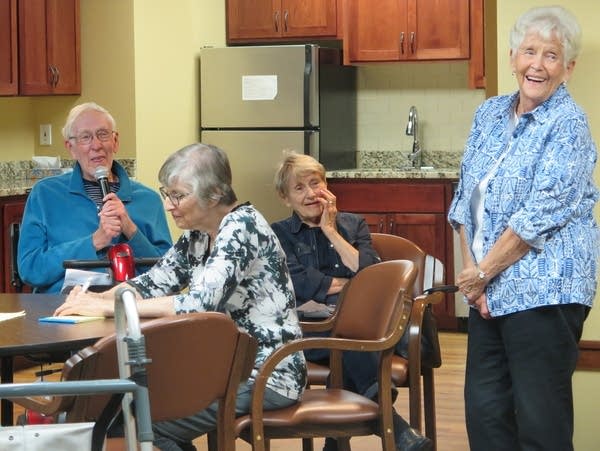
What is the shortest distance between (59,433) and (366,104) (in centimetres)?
584

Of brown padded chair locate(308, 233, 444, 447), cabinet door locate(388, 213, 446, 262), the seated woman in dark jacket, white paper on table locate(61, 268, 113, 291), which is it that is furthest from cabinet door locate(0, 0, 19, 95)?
brown padded chair locate(308, 233, 444, 447)

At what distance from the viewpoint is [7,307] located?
344 cm

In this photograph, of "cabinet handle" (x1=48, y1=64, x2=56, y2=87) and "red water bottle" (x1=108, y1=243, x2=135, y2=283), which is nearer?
"red water bottle" (x1=108, y1=243, x2=135, y2=283)

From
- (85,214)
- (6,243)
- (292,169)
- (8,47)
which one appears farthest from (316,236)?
(8,47)

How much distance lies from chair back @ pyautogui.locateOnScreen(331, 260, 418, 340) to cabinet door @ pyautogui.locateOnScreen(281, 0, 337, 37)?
3879 millimetres

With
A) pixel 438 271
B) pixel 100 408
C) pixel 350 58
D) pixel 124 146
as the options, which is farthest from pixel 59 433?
pixel 350 58

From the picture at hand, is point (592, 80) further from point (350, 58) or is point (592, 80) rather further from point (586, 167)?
point (350, 58)

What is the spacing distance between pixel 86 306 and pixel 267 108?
3909 millimetres

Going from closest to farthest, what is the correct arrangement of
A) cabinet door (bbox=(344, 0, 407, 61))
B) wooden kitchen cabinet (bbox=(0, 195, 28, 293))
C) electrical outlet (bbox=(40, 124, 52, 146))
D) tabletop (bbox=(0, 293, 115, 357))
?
tabletop (bbox=(0, 293, 115, 357)) → wooden kitchen cabinet (bbox=(0, 195, 28, 293)) → electrical outlet (bbox=(40, 124, 52, 146)) → cabinet door (bbox=(344, 0, 407, 61))

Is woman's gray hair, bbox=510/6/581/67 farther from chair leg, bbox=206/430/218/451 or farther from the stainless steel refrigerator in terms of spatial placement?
the stainless steel refrigerator

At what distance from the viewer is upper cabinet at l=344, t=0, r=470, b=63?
6961mm

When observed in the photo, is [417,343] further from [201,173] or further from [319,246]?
[201,173]

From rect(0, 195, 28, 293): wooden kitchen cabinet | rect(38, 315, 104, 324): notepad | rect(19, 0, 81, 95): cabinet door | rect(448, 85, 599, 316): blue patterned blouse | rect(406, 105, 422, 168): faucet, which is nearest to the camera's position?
rect(448, 85, 599, 316): blue patterned blouse

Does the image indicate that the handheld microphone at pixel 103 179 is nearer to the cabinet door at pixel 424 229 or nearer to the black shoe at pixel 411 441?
the black shoe at pixel 411 441
